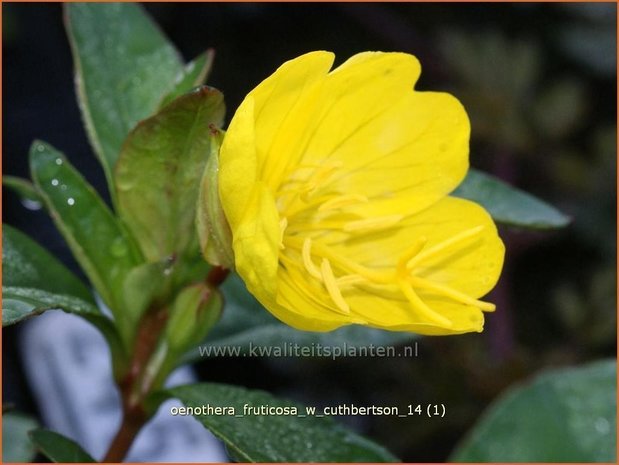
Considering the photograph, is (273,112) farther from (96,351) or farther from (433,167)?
(96,351)

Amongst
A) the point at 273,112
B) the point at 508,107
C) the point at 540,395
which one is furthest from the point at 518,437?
the point at 508,107

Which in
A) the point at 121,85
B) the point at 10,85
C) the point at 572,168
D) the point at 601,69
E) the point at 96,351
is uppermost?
the point at 121,85

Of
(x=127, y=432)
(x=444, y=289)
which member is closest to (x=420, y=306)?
(x=444, y=289)

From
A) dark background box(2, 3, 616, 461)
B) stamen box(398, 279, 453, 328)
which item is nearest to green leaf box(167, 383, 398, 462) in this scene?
stamen box(398, 279, 453, 328)

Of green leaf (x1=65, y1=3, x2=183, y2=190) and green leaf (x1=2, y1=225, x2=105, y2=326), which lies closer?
green leaf (x1=2, y1=225, x2=105, y2=326)

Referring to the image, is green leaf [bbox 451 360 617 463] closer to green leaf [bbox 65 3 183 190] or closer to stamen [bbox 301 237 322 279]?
stamen [bbox 301 237 322 279]

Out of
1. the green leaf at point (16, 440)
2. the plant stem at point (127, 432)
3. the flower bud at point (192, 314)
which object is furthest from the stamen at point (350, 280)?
the green leaf at point (16, 440)
